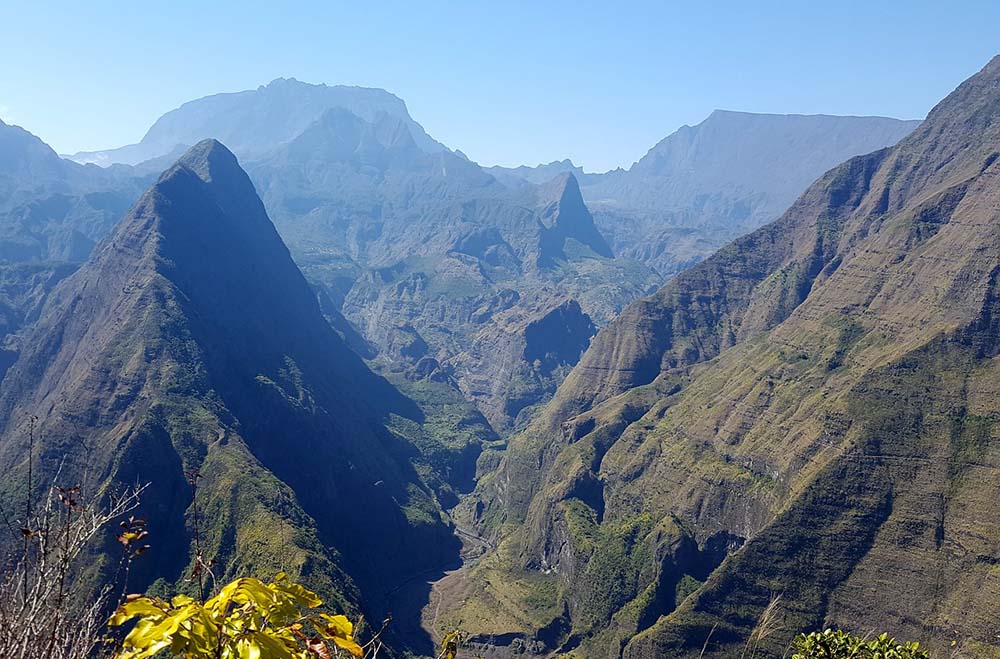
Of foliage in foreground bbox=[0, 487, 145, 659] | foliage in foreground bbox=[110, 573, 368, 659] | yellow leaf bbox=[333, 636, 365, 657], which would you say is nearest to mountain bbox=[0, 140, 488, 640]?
foliage in foreground bbox=[0, 487, 145, 659]

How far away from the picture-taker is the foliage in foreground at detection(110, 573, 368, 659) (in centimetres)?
613

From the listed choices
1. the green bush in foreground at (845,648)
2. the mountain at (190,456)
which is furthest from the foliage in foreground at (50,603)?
the mountain at (190,456)

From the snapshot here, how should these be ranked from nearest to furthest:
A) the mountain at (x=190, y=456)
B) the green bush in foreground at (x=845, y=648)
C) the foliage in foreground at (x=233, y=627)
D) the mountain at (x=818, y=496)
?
the foliage in foreground at (x=233, y=627)
the green bush in foreground at (x=845, y=648)
the mountain at (x=818, y=496)
the mountain at (x=190, y=456)

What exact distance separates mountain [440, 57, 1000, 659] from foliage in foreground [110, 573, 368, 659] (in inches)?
4023

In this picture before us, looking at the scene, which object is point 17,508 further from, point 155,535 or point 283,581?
point 283,581

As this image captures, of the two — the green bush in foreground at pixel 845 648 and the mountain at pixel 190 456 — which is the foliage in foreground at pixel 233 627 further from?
the mountain at pixel 190 456

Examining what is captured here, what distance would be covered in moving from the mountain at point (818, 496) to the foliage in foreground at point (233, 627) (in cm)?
10218

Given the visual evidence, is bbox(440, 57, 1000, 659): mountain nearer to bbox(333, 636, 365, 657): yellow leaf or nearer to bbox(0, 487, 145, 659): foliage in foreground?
bbox(0, 487, 145, 659): foliage in foreground

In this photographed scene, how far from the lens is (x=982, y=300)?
145 meters

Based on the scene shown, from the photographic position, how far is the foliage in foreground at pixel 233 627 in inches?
241

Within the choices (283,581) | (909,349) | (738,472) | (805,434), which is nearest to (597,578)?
(738,472)

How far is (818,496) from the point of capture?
135m

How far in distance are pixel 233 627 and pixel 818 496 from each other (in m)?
149

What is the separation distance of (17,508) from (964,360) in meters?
201
